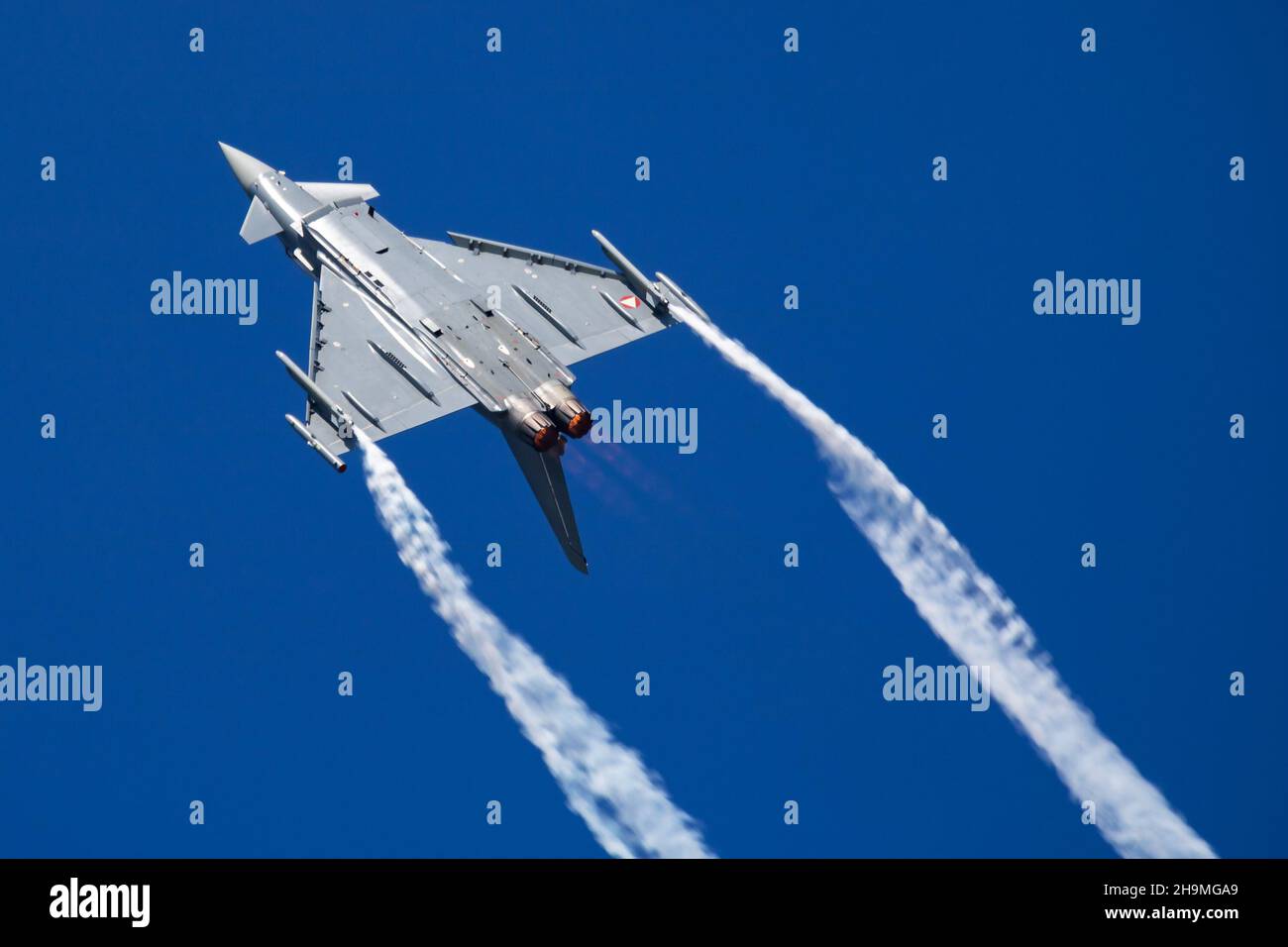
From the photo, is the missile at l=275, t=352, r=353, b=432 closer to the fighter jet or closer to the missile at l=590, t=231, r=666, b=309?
the fighter jet

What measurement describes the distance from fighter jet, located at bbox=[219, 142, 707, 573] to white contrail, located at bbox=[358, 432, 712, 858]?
2036 millimetres

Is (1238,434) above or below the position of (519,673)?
above

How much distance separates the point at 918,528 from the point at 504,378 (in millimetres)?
11713

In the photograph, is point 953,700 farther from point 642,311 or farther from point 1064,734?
point 642,311

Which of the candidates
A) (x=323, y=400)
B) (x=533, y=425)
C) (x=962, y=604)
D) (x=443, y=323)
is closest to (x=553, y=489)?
(x=533, y=425)

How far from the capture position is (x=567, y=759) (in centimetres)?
7019

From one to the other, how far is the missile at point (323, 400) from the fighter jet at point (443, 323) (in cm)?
3

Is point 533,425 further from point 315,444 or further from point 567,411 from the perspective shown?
point 315,444

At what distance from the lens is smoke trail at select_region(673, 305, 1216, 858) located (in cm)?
7244

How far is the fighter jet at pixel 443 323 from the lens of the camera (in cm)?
6788

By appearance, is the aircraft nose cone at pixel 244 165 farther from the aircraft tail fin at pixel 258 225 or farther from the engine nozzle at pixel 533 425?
the engine nozzle at pixel 533 425

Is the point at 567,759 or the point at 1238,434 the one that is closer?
the point at 567,759
